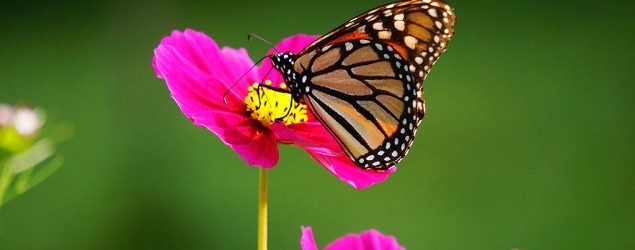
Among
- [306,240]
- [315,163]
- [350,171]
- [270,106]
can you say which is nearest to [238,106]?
[270,106]

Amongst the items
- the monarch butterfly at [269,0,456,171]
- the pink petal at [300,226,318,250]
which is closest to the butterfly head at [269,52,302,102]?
the monarch butterfly at [269,0,456,171]

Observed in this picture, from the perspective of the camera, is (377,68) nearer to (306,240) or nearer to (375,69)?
(375,69)

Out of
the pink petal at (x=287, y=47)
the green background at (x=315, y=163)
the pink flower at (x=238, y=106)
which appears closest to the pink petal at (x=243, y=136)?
the pink flower at (x=238, y=106)

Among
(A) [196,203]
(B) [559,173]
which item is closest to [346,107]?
(A) [196,203]

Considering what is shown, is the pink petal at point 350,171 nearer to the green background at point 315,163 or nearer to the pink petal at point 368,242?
the pink petal at point 368,242

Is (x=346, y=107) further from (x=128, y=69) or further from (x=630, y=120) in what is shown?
(x=630, y=120)

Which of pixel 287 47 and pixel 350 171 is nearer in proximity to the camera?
pixel 350 171

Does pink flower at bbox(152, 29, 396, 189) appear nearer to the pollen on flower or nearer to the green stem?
the pollen on flower
